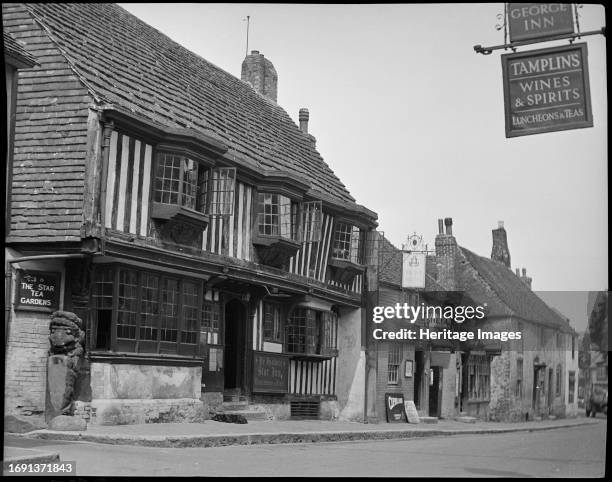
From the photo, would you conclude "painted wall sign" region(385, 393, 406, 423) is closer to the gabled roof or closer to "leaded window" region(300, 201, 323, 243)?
"leaded window" region(300, 201, 323, 243)

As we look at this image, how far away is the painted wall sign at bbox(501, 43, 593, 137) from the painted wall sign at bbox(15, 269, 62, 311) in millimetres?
7122

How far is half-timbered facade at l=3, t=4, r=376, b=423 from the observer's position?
13.6 meters

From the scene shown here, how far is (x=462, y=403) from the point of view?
28.8 meters

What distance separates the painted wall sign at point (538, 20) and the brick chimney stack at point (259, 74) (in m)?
14.8

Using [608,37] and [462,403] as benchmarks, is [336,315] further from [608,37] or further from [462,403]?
[608,37]

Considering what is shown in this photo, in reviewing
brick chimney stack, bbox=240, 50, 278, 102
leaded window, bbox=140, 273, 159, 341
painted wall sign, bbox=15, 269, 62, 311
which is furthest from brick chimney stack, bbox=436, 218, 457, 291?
painted wall sign, bbox=15, 269, 62, 311

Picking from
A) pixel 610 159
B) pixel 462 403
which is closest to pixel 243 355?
pixel 610 159

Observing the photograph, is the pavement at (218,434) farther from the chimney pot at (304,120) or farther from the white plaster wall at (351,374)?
the chimney pot at (304,120)

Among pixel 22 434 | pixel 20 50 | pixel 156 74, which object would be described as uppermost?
pixel 156 74

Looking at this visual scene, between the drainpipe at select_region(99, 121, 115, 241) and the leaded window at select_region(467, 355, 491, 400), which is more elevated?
the drainpipe at select_region(99, 121, 115, 241)

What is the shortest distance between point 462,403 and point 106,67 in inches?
684

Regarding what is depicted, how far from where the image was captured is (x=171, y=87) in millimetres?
17328

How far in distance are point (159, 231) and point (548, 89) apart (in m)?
7.32
